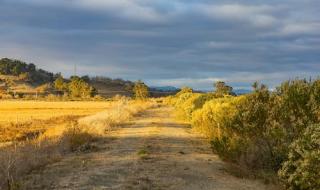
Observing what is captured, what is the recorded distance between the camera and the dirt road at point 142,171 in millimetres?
14170

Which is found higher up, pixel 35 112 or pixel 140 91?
pixel 140 91

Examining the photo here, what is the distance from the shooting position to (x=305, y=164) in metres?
12.0

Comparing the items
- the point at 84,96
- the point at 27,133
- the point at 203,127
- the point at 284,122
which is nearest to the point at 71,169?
the point at 284,122

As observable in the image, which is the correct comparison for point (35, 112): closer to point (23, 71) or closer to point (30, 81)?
point (30, 81)

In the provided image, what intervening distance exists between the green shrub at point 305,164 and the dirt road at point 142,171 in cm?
158

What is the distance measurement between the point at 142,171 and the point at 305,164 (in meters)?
5.43

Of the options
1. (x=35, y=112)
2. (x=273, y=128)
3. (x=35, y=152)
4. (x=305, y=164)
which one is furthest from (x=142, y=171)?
(x=35, y=112)

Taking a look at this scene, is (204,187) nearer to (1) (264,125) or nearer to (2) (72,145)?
(1) (264,125)

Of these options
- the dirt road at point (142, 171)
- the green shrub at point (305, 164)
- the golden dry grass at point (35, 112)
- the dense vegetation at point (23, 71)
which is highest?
the dense vegetation at point (23, 71)

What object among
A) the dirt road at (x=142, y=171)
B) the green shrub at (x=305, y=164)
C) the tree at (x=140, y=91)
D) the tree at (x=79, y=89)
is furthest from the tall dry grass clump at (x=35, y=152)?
the tree at (x=79, y=89)

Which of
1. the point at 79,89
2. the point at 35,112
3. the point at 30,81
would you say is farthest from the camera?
the point at 30,81

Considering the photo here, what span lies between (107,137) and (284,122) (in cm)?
1315

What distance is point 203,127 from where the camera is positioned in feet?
96.4

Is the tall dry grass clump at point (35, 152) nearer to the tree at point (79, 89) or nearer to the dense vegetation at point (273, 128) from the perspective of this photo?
the dense vegetation at point (273, 128)
